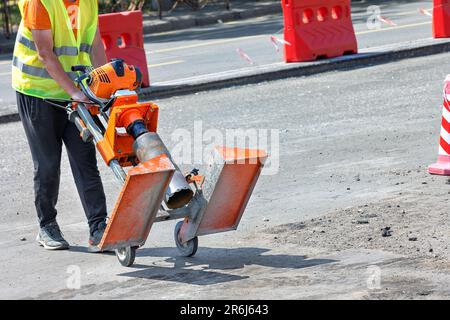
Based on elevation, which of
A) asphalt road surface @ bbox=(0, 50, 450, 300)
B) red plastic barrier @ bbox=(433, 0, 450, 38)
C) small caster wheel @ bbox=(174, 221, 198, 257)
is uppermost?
small caster wheel @ bbox=(174, 221, 198, 257)

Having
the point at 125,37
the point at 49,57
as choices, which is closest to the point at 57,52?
the point at 49,57

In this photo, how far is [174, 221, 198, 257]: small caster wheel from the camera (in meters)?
6.80

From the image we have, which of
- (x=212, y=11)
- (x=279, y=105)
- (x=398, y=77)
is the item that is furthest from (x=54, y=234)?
(x=212, y=11)

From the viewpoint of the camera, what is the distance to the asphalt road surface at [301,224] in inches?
243

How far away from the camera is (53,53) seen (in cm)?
690

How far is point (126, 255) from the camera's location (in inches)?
264

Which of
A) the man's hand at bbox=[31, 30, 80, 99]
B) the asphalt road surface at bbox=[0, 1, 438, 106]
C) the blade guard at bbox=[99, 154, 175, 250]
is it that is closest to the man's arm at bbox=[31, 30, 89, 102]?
the man's hand at bbox=[31, 30, 80, 99]

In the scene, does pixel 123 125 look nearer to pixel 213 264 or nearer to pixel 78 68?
pixel 78 68

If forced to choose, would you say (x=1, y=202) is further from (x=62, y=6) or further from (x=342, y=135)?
(x=342, y=135)

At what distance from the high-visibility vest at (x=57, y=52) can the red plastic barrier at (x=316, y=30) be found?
840 centimetres

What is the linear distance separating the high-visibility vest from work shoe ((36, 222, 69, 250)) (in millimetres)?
891

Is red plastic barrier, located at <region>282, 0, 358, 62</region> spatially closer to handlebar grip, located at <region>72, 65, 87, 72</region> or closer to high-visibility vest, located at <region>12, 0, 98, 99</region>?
high-visibility vest, located at <region>12, 0, 98, 99</region>

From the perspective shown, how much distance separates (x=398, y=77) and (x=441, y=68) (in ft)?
2.51

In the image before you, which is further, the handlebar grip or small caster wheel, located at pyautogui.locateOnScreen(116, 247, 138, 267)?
the handlebar grip
